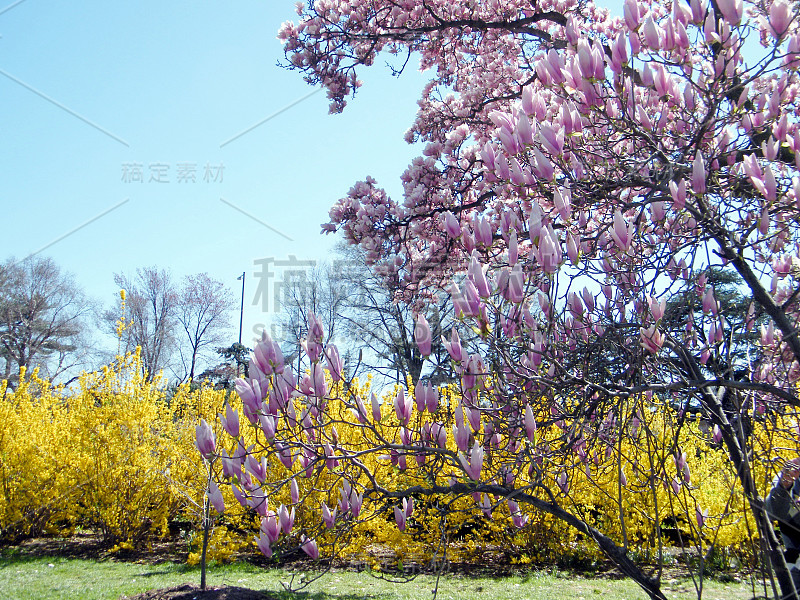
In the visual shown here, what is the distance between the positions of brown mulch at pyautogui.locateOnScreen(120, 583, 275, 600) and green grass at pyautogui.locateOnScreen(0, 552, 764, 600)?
47cm

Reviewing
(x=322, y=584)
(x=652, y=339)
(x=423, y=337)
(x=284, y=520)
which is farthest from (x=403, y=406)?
(x=322, y=584)

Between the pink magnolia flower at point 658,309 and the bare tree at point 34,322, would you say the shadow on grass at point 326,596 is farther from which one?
the bare tree at point 34,322

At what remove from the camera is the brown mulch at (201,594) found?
14.7 ft

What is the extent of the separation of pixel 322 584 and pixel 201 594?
1891mm

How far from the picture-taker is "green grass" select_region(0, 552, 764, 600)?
545 cm

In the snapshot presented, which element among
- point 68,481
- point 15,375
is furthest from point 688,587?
point 15,375

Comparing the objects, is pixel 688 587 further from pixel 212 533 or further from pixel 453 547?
pixel 212 533

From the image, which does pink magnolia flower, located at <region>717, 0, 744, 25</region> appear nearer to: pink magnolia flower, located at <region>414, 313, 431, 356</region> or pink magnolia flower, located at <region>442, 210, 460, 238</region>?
pink magnolia flower, located at <region>442, 210, 460, 238</region>

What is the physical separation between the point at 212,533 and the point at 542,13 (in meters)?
6.89

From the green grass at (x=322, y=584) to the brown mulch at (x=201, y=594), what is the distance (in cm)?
47

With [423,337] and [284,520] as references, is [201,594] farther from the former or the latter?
[423,337]

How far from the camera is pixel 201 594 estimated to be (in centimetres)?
457

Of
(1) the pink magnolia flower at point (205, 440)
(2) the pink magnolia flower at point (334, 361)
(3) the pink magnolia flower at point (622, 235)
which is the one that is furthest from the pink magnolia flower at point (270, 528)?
(3) the pink magnolia flower at point (622, 235)

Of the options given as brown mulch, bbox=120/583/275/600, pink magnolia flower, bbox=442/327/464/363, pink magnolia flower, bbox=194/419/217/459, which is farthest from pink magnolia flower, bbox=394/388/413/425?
brown mulch, bbox=120/583/275/600
